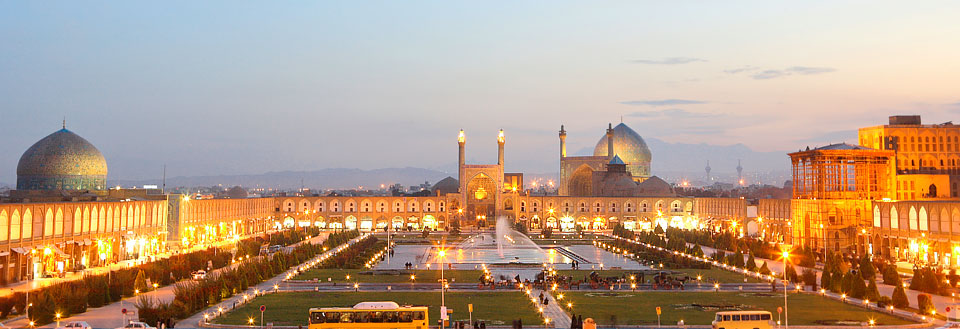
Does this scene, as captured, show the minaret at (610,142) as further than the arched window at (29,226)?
Yes

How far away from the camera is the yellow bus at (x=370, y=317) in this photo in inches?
1125

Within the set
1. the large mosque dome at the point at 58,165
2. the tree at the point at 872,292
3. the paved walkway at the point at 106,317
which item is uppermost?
the large mosque dome at the point at 58,165

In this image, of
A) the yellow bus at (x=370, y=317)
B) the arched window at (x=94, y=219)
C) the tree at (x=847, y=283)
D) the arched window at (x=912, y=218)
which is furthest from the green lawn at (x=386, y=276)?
the arched window at (x=912, y=218)

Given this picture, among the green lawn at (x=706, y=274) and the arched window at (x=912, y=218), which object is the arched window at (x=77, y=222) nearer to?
the green lawn at (x=706, y=274)

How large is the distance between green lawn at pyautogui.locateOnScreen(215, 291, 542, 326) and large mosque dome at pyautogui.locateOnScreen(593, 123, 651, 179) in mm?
89888

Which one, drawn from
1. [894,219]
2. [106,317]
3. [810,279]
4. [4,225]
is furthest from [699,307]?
[4,225]

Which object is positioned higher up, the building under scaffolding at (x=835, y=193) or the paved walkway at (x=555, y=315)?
the building under scaffolding at (x=835, y=193)

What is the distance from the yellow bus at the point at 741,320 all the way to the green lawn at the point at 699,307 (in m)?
3.17

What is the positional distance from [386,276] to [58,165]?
34.4m

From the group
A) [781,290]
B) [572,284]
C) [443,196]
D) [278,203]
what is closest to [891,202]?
[781,290]

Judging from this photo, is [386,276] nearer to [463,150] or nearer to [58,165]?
[58,165]

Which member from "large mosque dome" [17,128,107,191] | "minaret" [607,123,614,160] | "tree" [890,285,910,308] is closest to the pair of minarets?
"minaret" [607,123,614,160]

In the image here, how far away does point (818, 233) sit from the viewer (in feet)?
221

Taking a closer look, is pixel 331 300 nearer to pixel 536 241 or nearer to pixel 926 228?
pixel 926 228
